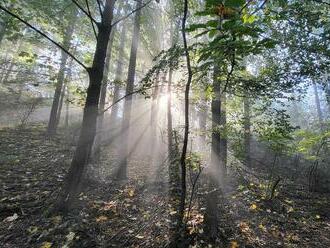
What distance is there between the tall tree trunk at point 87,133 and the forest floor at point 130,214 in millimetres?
430

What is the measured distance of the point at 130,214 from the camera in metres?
6.54

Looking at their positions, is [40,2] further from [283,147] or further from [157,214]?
[283,147]

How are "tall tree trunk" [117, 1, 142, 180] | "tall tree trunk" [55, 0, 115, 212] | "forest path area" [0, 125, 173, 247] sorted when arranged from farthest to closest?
"tall tree trunk" [117, 1, 142, 180], "tall tree trunk" [55, 0, 115, 212], "forest path area" [0, 125, 173, 247]

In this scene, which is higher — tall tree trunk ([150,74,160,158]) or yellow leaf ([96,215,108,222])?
tall tree trunk ([150,74,160,158])

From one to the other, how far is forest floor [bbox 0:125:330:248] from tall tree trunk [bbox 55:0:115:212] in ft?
1.41

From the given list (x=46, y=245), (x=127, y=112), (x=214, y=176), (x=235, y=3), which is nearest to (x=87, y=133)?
(x=46, y=245)

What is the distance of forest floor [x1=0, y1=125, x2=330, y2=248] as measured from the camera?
529 centimetres

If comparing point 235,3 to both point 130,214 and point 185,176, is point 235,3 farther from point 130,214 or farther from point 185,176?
point 130,214

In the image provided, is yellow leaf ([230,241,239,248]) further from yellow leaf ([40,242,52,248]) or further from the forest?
yellow leaf ([40,242,52,248])

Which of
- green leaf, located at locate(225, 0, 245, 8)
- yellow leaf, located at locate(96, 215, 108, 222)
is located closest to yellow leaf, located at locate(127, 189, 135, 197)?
yellow leaf, located at locate(96, 215, 108, 222)

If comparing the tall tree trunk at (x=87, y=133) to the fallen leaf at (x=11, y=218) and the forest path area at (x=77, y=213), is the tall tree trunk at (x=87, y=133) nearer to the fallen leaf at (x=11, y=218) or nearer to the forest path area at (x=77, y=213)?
the forest path area at (x=77, y=213)

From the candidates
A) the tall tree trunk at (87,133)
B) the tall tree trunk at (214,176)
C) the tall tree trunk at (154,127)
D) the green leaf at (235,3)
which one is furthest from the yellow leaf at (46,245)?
the tall tree trunk at (154,127)

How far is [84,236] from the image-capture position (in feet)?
17.2

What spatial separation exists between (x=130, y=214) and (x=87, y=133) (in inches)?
83.6
